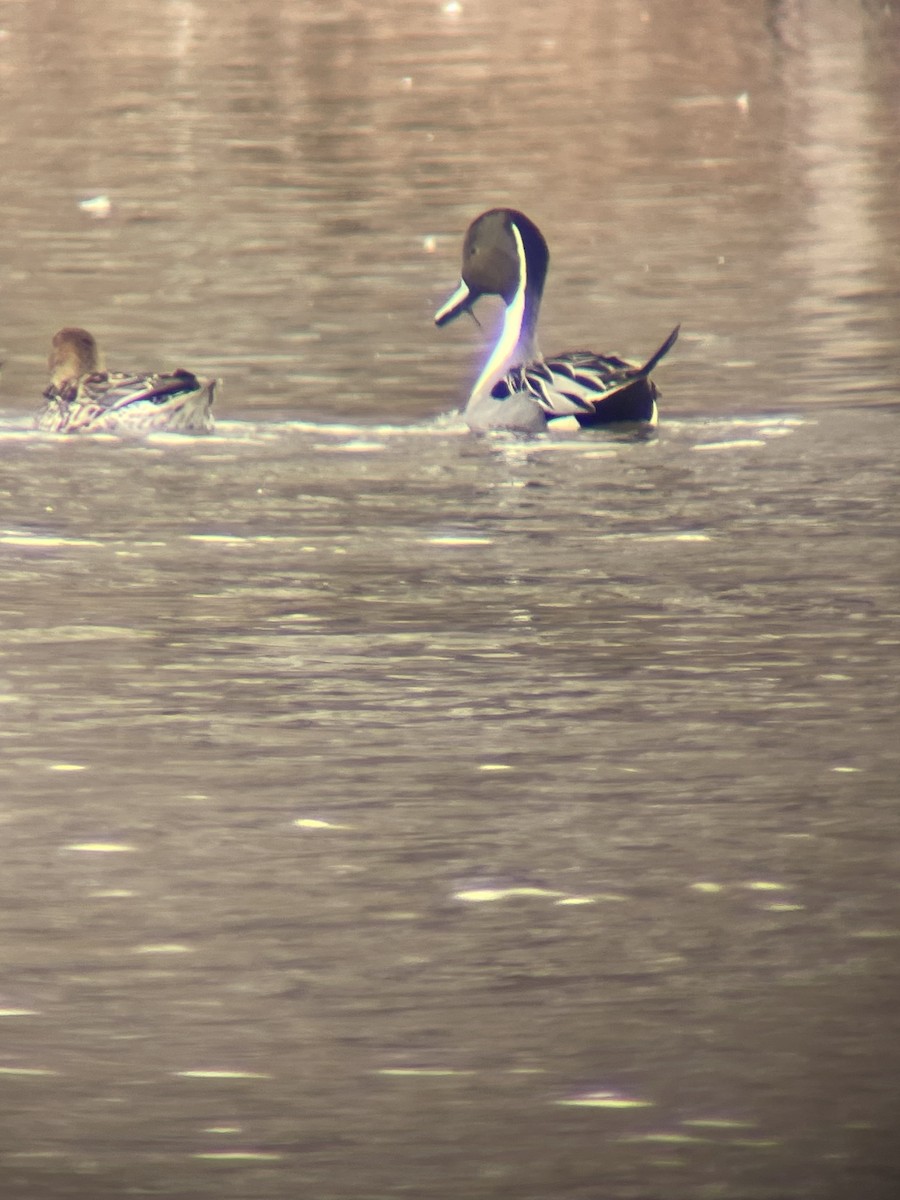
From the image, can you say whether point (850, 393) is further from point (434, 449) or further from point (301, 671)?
point (301, 671)

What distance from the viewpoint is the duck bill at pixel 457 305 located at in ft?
40.9

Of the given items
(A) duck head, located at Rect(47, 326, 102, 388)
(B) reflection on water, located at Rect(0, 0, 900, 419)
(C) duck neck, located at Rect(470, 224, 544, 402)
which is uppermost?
(A) duck head, located at Rect(47, 326, 102, 388)

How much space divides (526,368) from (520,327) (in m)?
0.87

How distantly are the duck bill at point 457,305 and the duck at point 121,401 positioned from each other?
5.50 ft

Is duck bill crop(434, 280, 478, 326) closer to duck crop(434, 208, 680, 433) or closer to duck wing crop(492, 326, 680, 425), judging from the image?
duck crop(434, 208, 680, 433)

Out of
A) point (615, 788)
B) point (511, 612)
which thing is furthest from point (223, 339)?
point (615, 788)

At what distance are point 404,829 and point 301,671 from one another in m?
1.42

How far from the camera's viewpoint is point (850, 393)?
11.3 meters

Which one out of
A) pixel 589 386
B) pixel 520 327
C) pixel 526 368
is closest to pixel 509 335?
pixel 520 327

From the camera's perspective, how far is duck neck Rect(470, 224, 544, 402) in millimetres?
11906

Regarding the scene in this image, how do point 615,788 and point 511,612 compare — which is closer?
point 615,788

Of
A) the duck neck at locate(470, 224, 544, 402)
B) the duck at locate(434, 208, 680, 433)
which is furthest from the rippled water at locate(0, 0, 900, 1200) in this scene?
the duck neck at locate(470, 224, 544, 402)

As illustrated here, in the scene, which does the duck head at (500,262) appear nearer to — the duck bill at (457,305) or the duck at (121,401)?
the duck bill at (457,305)

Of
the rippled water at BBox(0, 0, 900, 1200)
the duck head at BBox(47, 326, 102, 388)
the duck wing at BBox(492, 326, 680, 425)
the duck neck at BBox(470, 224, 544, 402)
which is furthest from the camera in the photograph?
the duck neck at BBox(470, 224, 544, 402)
